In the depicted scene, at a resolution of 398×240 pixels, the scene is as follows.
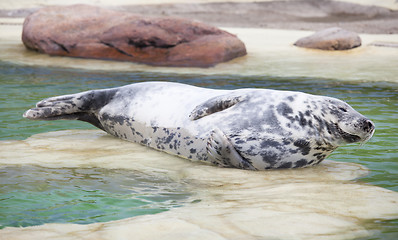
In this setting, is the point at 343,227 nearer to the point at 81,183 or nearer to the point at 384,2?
the point at 81,183

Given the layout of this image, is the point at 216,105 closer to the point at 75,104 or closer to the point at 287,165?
the point at 287,165

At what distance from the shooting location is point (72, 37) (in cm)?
1277

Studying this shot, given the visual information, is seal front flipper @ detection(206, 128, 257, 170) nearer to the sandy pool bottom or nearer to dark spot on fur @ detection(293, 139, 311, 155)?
the sandy pool bottom

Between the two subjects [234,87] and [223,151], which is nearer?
[223,151]

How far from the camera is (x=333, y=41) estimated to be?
44.5 feet

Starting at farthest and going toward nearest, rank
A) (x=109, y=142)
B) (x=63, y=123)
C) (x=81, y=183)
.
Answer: (x=63, y=123) < (x=109, y=142) < (x=81, y=183)

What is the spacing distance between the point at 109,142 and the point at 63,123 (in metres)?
1.36

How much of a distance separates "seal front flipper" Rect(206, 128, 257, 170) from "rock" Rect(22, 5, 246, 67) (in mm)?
7186

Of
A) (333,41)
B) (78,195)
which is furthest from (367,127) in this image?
(333,41)

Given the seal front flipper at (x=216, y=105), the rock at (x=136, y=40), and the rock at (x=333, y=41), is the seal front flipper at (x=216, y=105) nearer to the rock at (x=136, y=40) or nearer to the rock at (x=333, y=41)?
the rock at (x=136, y=40)

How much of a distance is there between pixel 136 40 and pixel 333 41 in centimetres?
434

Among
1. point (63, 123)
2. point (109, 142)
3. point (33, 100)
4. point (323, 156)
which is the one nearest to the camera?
point (323, 156)

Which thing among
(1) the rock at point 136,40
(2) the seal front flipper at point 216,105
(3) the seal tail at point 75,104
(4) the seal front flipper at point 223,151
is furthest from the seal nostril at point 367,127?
(1) the rock at point 136,40

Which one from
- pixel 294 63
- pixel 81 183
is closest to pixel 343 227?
pixel 81 183
